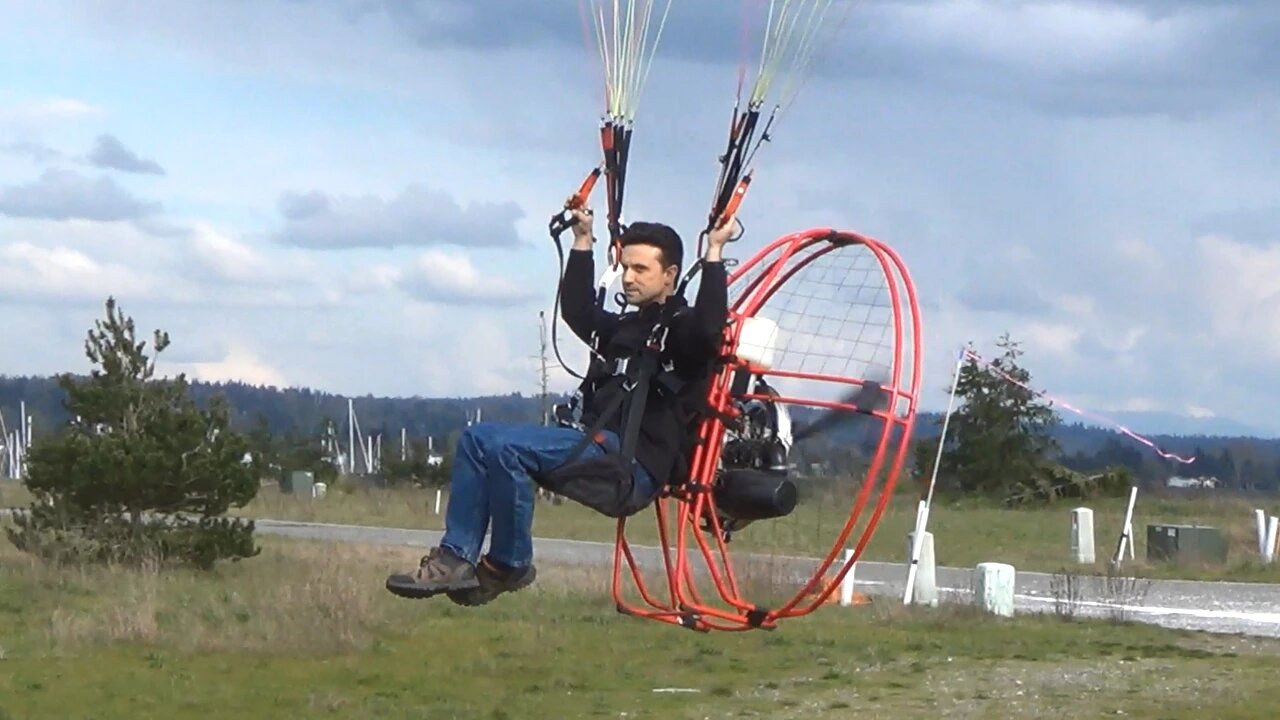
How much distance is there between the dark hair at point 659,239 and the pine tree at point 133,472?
2000cm

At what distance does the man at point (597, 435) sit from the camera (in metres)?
7.52

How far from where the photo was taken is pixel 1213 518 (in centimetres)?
4200

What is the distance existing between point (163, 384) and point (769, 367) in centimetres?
2066

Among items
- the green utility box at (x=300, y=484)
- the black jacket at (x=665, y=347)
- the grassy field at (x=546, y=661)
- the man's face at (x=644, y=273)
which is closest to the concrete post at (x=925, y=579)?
the grassy field at (x=546, y=661)

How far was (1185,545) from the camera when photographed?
99.0 ft

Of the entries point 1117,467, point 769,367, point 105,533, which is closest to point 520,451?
point 769,367

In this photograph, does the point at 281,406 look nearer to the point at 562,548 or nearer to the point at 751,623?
the point at 562,548

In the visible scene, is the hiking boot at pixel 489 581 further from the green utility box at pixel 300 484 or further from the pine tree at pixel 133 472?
the green utility box at pixel 300 484

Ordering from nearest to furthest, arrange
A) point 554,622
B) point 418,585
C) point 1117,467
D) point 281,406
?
point 418,585 → point 554,622 → point 1117,467 → point 281,406

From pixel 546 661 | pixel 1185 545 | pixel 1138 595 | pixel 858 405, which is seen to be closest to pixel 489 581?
pixel 858 405

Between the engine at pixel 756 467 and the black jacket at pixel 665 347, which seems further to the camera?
the engine at pixel 756 467

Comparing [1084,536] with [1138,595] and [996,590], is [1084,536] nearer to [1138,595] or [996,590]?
Result: [1138,595]

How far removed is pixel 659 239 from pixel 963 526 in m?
33.3

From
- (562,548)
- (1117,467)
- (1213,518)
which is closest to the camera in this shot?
(562,548)
